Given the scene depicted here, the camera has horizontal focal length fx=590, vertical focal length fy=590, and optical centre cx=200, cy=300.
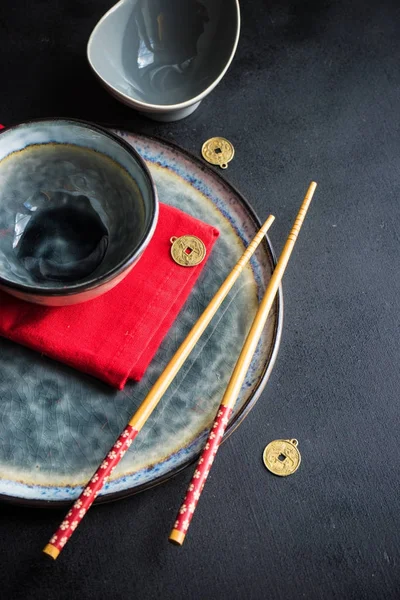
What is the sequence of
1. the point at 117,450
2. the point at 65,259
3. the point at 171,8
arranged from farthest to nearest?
the point at 171,8 < the point at 65,259 < the point at 117,450

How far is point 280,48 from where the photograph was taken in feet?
2.97

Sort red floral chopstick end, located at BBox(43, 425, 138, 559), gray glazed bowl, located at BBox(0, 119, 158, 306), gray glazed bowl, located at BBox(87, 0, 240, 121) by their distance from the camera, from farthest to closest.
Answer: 1. gray glazed bowl, located at BBox(87, 0, 240, 121)
2. gray glazed bowl, located at BBox(0, 119, 158, 306)
3. red floral chopstick end, located at BBox(43, 425, 138, 559)

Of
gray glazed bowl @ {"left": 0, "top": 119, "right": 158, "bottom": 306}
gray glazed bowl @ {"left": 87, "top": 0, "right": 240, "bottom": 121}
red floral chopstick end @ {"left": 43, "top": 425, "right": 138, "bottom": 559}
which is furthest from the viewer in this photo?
gray glazed bowl @ {"left": 87, "top": 0, "right": 240, "bottom": 121}

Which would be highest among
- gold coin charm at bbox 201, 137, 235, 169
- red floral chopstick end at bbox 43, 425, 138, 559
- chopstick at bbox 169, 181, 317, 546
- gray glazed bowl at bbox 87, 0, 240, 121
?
gray glazed bowl at bbox 87, 0, 240, 121

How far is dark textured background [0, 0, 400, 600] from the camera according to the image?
1.97ft

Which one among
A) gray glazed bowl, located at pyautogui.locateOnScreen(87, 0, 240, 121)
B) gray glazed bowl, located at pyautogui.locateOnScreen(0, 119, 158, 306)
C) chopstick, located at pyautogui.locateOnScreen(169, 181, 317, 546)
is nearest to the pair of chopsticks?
chopstick, located at pyautogui.locateOnScreen(169, 181, 317, 546)

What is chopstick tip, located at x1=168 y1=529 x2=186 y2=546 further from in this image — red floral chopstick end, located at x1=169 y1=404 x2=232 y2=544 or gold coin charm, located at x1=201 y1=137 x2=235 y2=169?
gold coin charm, located at x1=201 y1=137 x2=235 y2=169

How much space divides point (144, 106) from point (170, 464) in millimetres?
430

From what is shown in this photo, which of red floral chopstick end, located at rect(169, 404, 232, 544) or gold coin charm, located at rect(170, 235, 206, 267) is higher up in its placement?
gold coin charm, located at rect(170, 235, 206, 267)

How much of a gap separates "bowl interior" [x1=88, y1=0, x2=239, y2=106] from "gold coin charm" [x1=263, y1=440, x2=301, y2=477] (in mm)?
472

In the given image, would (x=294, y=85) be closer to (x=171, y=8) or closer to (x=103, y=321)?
(x=171, y=8)

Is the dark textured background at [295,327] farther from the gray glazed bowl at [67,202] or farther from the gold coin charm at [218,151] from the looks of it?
the gray glazed bowl at [67,202]

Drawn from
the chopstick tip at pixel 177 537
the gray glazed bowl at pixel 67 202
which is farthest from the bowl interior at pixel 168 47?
the chopstick tip at pixel 177 537

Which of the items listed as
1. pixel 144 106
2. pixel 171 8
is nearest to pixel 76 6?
pixel 171 8
